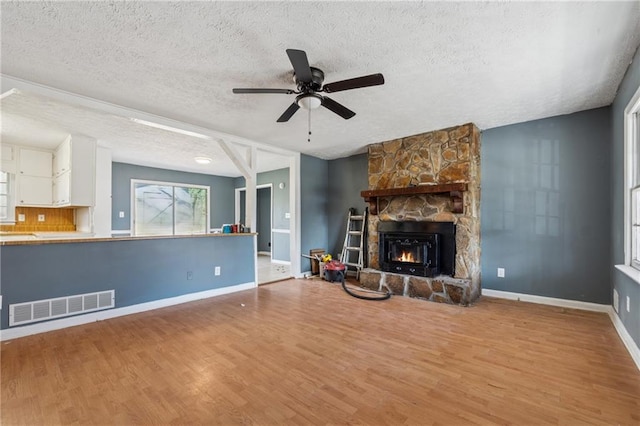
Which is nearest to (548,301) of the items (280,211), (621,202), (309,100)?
(621,202)

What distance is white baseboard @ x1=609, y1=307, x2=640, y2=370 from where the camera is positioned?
7.34 ft

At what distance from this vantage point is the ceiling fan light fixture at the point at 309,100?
8.28 feet

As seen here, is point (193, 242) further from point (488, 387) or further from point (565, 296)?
A: point (565, 296)

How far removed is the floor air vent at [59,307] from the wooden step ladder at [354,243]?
3690 mm

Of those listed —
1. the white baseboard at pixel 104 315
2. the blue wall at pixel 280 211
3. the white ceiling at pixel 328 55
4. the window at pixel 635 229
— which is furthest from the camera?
the blue wall at pixel 280 211

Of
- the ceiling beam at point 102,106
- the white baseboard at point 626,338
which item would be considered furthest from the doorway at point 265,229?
the white baseboard at point 626,338

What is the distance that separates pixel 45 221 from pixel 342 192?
549 centimetres

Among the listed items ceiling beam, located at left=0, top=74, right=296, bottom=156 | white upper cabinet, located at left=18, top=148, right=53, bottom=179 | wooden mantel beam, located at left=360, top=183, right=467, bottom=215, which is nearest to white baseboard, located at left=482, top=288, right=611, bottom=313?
wooden mantel beam, located at left=360, top=183, right=467, bottom=215

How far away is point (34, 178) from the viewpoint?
5000 mm

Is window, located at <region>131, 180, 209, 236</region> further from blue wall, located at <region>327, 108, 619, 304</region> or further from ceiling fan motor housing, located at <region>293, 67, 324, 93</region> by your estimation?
blue wall, located at <region>327, 108, 619, 304</region>

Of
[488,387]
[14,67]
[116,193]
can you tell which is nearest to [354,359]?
[488,387]

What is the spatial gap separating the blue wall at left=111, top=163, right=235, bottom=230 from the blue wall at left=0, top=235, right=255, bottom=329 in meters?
3.55

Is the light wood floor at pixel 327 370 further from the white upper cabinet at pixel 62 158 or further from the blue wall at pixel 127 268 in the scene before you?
the white upper cabinet at pixel 62 158

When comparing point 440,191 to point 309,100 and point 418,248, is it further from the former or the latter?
point 309,100
